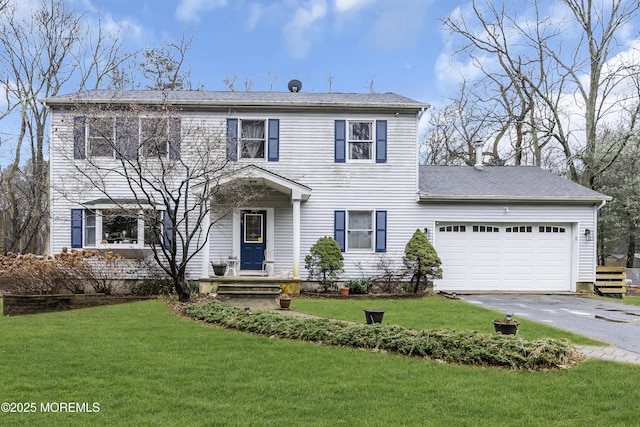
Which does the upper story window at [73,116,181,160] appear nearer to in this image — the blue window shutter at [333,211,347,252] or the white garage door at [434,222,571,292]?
the blue window shutter at [333,211,347,252]

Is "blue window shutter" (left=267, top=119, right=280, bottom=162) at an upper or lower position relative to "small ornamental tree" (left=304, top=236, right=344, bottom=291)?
upper

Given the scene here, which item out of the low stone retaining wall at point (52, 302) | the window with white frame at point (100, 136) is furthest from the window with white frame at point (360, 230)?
the window with white frame at point (100, 136)

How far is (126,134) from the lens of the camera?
1144cm

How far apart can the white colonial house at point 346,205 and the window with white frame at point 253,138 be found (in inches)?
1.3

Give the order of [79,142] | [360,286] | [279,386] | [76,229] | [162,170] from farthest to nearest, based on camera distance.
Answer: [76,229], [360,286], [79,142], [162,170], [279,386]

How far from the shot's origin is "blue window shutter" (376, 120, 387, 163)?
1445 cm

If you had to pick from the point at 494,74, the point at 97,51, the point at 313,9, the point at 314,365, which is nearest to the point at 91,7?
the point at 97,51

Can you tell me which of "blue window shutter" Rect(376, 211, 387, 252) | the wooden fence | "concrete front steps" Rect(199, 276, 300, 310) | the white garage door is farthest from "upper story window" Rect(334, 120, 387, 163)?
the wooden fence

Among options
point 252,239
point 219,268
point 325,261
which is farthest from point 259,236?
point 325,261

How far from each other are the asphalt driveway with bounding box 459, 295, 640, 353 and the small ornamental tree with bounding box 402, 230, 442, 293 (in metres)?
1.22

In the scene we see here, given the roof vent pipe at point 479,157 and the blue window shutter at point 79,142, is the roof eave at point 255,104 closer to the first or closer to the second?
the blue window shutter at point 79,142

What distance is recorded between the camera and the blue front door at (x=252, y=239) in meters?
14.2

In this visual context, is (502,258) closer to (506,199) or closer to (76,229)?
(506,199)

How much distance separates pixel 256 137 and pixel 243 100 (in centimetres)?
119
